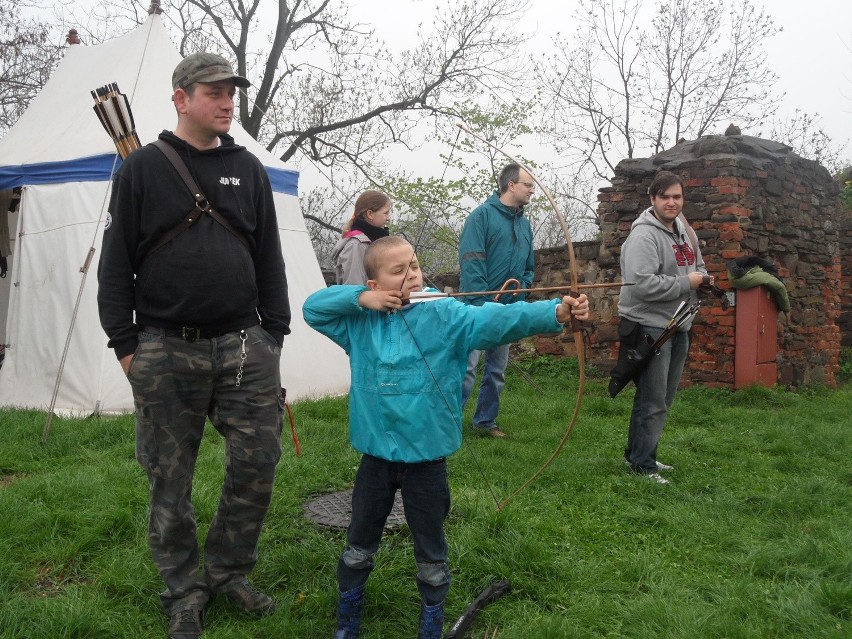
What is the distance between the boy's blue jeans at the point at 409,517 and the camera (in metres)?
2.56

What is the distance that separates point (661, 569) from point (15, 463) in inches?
148

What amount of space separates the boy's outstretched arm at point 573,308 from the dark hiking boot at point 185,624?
1606 mm

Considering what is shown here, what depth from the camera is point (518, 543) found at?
3232mm

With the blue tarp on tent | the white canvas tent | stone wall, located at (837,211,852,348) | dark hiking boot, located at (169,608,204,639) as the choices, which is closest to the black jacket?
dark hiking boot, located at (169,608,204,639)

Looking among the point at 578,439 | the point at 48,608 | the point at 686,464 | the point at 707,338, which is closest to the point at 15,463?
the point at 48,608

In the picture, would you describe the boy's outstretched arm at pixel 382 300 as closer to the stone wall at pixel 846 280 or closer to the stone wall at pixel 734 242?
the stone wall at pixel 734 242

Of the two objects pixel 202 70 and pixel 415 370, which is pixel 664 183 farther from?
pixel 202 70

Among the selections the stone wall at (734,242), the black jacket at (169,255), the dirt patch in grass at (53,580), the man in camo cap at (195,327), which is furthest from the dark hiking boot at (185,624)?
the stone wall at (734,242)

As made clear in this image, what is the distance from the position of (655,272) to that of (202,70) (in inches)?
109

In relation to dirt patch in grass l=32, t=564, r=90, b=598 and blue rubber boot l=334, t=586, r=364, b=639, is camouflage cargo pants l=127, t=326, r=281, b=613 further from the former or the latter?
dirt patch in grass l=32, t=564, r=90, b=598

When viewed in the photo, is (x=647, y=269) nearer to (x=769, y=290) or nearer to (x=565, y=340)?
(x=769, y=290)

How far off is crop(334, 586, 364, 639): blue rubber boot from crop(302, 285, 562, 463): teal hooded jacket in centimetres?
49

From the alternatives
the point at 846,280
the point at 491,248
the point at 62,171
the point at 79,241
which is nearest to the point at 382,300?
the point at 491,248

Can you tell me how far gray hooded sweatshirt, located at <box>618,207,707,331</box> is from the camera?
436 centimetres
